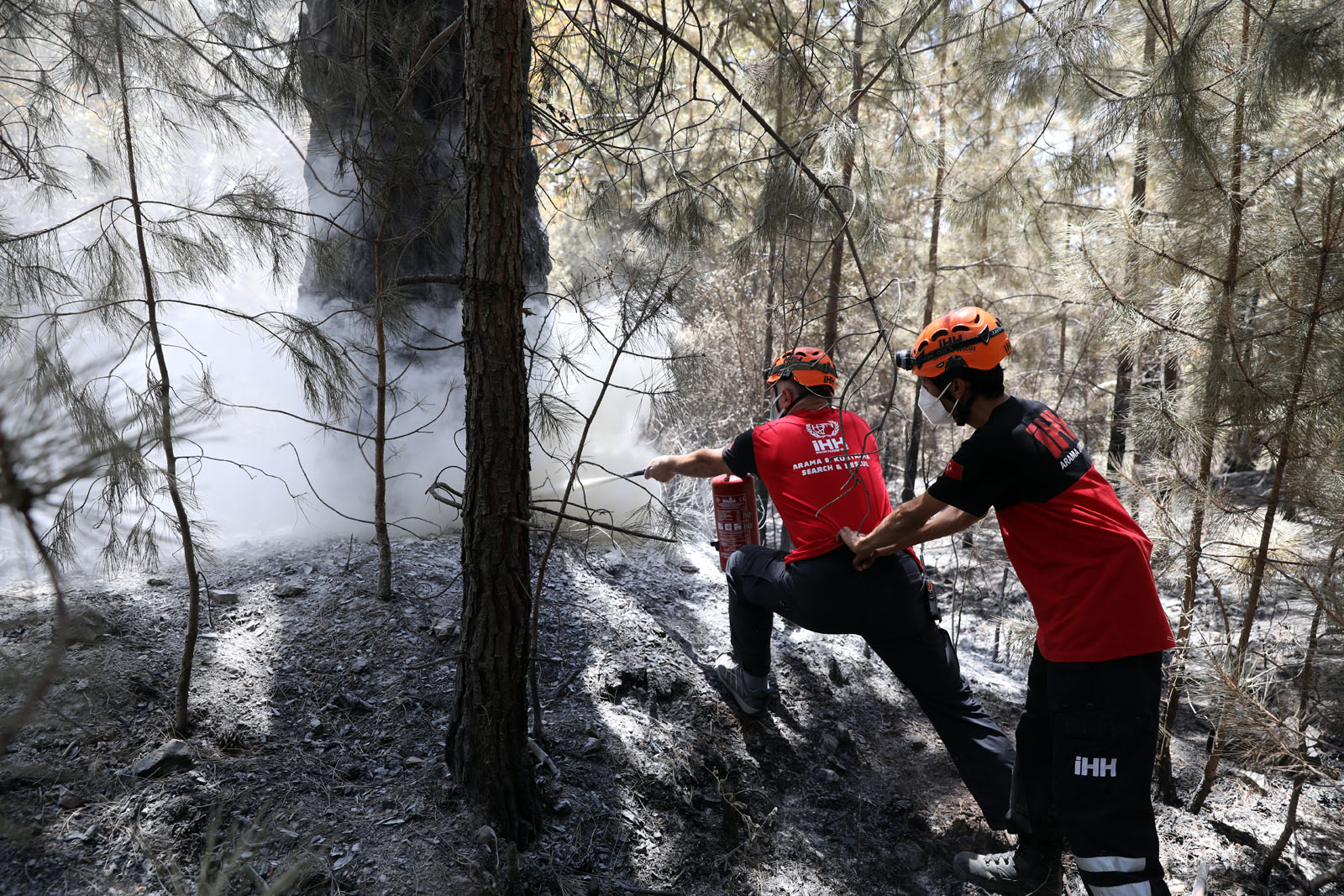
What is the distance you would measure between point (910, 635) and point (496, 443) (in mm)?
1914

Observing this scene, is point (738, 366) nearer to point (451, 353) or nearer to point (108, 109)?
point (451, 353)

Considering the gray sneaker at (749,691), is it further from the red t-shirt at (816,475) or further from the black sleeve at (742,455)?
the black sleeve at (742,455)

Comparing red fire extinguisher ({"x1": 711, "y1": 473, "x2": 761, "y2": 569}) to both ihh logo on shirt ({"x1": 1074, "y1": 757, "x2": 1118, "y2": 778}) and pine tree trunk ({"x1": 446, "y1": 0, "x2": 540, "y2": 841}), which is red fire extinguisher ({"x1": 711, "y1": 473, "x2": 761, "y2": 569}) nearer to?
pine tree trunk ({"x1": 446, "y1": 0, "x2": 540, "y2": 841})

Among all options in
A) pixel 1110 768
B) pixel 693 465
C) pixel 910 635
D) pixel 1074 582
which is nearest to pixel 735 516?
pixel 693 465

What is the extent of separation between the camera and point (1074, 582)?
2.50 m

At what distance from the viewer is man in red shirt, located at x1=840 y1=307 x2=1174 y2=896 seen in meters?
2.40

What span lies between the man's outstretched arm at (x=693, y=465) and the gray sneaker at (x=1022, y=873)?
2003mm

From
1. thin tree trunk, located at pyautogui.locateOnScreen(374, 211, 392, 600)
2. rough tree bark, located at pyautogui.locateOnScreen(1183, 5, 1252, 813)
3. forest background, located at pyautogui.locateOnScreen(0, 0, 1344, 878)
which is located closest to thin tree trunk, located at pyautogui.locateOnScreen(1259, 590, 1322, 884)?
forest background, located at pyautogui.locateOnScreen(0, 0, 1344, 878)

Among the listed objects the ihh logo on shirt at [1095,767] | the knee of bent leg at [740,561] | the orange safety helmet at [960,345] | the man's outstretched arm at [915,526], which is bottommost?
the ihh logo on shirt at [1095,767]

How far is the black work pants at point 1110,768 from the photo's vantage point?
238 centimetres

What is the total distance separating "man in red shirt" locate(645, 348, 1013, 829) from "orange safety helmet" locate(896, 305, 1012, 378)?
40 centimetres

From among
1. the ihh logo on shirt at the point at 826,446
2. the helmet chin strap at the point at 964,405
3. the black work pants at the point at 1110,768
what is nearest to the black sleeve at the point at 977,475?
the helmet chin strap at the point at 964,405

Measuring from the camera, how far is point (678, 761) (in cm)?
323

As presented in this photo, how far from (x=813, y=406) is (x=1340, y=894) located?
299 cm
